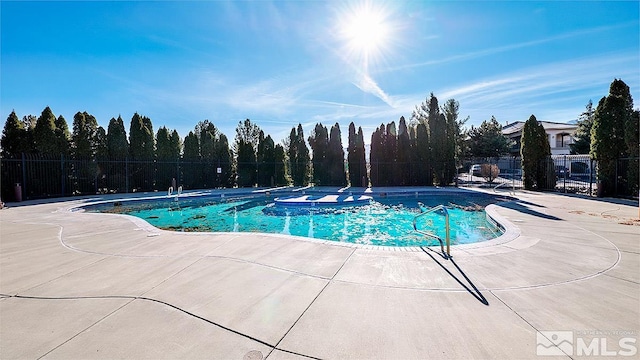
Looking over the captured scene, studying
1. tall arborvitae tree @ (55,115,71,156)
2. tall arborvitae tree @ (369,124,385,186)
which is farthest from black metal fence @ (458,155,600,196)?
tall arborvitae tree @ (55,115,71,156)

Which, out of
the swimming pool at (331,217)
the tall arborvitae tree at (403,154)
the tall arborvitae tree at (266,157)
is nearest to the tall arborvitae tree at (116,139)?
the swimming pool at (331,217)

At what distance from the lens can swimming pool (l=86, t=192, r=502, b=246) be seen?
718 centimetres

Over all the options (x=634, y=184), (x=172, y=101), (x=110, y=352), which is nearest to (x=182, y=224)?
(x=110, y=352)

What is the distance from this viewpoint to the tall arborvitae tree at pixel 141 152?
15.5 meters

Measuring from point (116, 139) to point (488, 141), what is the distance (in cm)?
3193

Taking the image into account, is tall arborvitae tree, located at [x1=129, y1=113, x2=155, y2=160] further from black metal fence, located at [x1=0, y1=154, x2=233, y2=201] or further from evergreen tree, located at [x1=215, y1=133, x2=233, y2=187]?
evergreen tree, located at [x1=215, y1=133, x2=233, y2=187]

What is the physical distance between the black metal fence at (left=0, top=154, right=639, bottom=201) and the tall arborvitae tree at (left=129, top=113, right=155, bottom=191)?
5cm

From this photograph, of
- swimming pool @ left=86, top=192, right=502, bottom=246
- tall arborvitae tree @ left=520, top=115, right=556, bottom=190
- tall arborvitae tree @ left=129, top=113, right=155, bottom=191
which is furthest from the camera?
tall arborvitae tree @ left=129, top=113, right=155, bottom=191

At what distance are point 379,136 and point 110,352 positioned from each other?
1743cm

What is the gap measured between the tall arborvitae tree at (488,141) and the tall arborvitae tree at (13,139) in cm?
3547

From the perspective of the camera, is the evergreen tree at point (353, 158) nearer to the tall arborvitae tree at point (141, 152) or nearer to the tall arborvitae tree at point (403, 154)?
the tall arborvitae tree at point (403, 154)

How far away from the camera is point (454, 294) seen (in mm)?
2867

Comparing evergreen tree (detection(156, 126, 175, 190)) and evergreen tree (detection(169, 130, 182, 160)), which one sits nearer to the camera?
evergreen tree (detection(156, 126, 175, 190))

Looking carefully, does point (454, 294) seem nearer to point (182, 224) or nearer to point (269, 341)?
point (269, 341)
